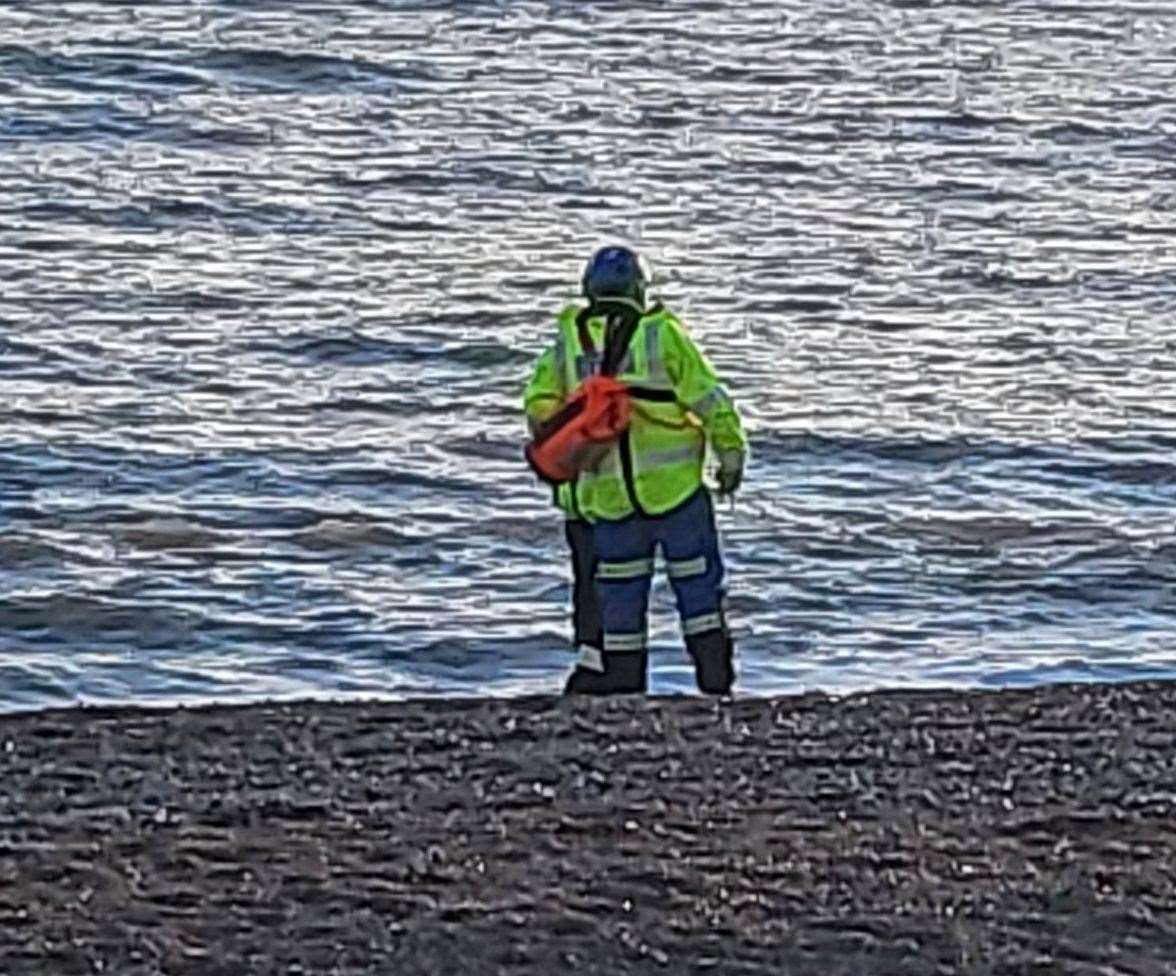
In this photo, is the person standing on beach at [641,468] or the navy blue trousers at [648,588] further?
the navy blue trousers at [648,588]

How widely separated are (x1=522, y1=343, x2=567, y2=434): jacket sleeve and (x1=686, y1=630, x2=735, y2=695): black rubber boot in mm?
918

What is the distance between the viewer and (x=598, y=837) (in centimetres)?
931

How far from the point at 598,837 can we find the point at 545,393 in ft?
10.9

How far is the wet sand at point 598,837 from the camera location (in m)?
8.51

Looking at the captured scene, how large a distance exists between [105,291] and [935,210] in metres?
6.04

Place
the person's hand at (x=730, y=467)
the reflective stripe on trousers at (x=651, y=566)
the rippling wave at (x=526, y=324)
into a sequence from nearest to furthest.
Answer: the person's hand at (x=730, y=467), the reflective stripe on trousers at (x=651, y=566), the rippling wave at (x=526, y=324)

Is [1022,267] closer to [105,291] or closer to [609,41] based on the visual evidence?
[105,291]

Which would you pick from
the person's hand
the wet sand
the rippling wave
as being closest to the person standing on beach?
the person's hand

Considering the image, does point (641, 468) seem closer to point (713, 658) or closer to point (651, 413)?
point (651, 413)

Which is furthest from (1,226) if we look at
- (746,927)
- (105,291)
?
(746,927)

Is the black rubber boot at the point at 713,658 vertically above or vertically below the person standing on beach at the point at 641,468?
below

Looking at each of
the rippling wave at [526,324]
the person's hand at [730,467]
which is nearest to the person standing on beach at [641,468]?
the person's hand at [730,467]

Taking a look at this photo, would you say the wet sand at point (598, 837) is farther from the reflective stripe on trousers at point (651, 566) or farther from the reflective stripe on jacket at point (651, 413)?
the reflective stripe on trousers at point (651, 566)

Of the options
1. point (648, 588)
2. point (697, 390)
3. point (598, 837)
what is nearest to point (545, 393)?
point (697, 390)
